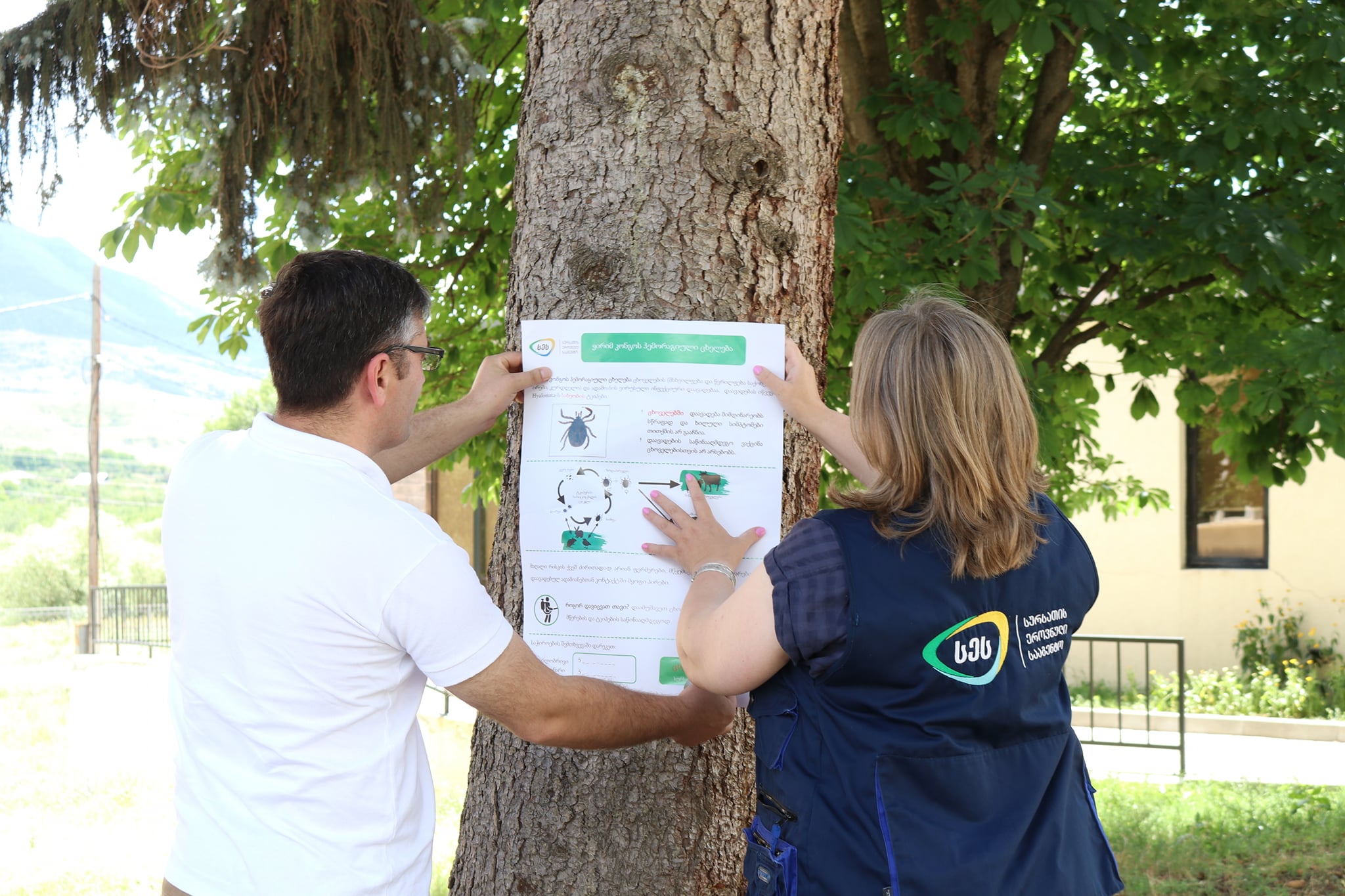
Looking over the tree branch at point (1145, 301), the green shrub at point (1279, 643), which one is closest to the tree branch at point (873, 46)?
the tree branch at point (1145, 301)

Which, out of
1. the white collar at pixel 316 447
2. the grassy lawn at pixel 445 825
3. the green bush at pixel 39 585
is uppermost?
the white collar at pixel 316 447

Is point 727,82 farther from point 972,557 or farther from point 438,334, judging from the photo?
point 438,334

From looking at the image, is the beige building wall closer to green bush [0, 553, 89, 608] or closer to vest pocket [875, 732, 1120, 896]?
vest pocket [875, 732, 1120, 896]

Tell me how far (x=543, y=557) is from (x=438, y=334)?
187 inches

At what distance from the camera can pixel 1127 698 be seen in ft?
36.7

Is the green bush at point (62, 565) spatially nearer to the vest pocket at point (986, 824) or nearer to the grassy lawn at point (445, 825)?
the grassy lawn at point (445, 825)

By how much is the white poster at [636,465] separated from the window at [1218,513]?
11.7 m

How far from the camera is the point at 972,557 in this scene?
1568mm

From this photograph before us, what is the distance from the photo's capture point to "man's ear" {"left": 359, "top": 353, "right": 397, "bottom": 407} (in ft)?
5.93

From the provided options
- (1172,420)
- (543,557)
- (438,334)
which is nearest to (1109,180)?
(438,334)

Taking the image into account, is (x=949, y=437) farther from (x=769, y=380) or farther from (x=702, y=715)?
(x=702, y=715)

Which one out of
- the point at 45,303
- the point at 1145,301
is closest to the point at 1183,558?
the point at 1145,301

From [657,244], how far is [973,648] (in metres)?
1.07

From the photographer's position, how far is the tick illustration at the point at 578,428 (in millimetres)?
2162
